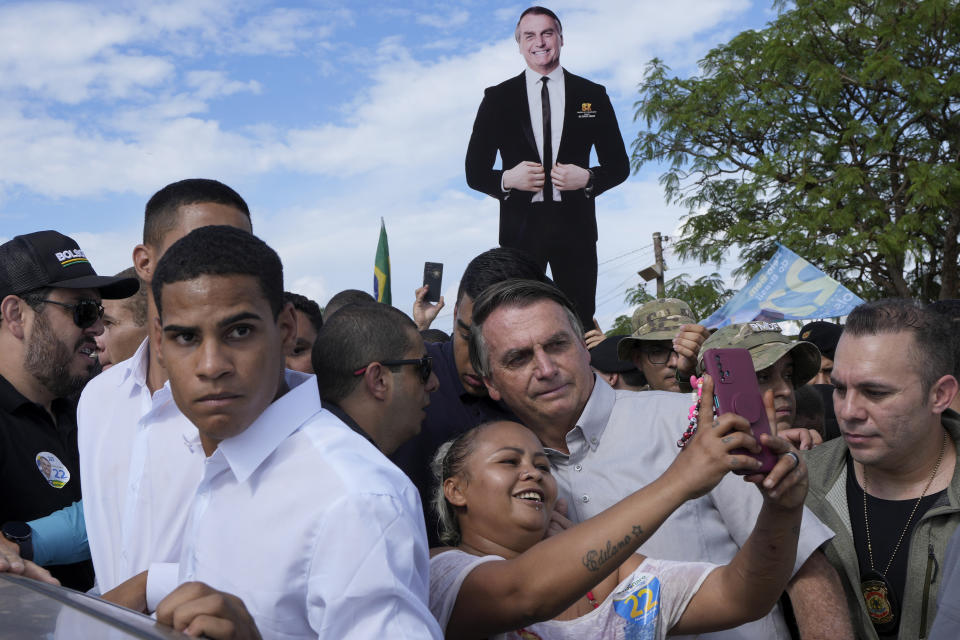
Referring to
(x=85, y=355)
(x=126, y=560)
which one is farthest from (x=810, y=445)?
(x=85, y=355)

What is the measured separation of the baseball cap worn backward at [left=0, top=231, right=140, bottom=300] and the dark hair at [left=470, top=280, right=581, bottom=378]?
1.46 meters

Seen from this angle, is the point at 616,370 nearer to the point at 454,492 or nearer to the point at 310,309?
the point at 310,309

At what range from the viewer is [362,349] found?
330 cm

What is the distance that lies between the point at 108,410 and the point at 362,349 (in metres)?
0.93

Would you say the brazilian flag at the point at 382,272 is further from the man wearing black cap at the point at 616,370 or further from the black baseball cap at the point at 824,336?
the black baseball cap at the point at 824,336

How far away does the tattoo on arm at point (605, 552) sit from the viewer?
5.84 feet

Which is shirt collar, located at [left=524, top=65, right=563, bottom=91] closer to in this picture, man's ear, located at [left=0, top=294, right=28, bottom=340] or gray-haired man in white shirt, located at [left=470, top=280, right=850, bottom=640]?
gray-haired man in white shirt, located at [left=470, top=280, right=850, bottom=640]

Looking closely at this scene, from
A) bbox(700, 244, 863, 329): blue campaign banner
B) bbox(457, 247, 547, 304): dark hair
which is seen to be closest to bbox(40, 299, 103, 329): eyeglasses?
bbox(457, 247, 547, 304): dark hair

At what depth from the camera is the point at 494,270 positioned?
143 inches

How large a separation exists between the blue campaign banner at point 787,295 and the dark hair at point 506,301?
202 inches

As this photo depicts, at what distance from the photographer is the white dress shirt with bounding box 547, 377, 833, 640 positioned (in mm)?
2508

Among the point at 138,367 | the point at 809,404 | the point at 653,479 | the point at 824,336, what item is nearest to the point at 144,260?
the point at 138,367

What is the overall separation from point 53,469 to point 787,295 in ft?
20.9

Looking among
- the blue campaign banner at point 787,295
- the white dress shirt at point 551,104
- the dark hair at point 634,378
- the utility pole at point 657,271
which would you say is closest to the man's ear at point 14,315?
the white dress shirt at point 551,104
